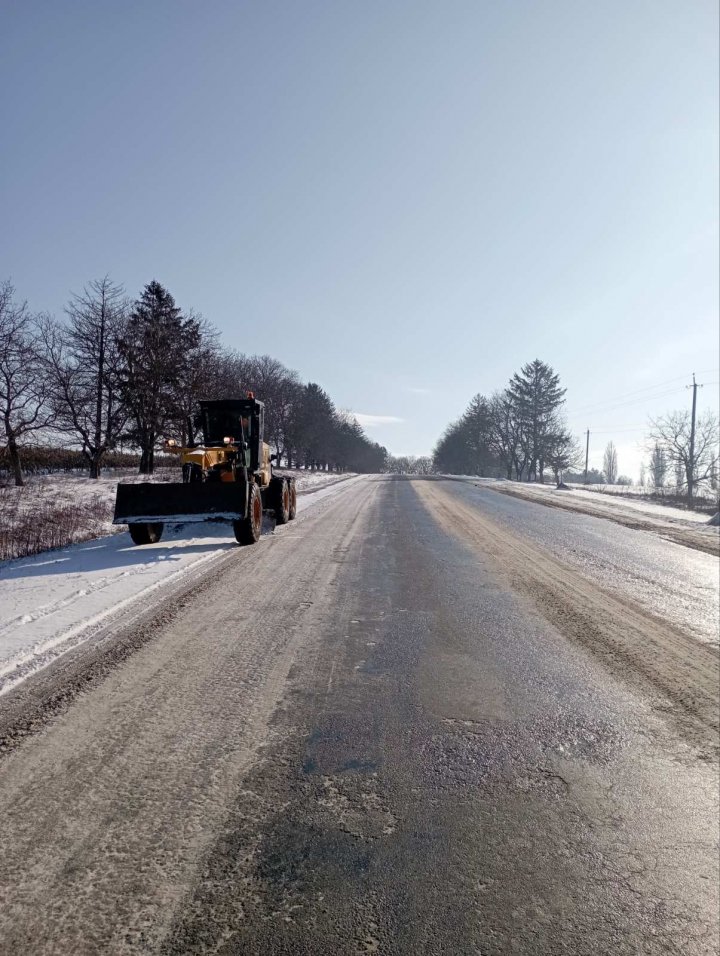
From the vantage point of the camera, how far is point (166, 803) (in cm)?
236

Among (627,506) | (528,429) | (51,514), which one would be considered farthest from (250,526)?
(528,429)

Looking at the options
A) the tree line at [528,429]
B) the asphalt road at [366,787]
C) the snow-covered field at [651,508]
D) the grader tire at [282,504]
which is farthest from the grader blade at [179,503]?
the tree line at [528,429]

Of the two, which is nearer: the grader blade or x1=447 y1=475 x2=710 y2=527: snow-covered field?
the grader blade

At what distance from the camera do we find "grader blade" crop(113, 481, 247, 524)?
29.5ft

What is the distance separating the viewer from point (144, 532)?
9.58 m

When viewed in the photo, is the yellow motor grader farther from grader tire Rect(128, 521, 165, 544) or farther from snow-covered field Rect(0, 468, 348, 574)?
snow-covered field Rect(0, 468, 348, 574)

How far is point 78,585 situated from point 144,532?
3.30 m

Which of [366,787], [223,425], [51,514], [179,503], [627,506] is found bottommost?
[366,787]

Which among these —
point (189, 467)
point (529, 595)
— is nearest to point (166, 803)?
point (529, 595)

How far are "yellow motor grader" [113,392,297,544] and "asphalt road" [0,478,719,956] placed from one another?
3943 mm

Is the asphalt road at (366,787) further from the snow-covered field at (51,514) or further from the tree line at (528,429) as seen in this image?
the tree line at (528,429)

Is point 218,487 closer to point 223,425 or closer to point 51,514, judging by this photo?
point 223,425

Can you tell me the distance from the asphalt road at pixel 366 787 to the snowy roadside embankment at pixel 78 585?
0.40m

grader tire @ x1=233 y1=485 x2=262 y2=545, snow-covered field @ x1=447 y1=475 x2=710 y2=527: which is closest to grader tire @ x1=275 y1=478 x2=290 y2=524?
grader tire @ x1=233 y1=485 x2=262 y2=545
